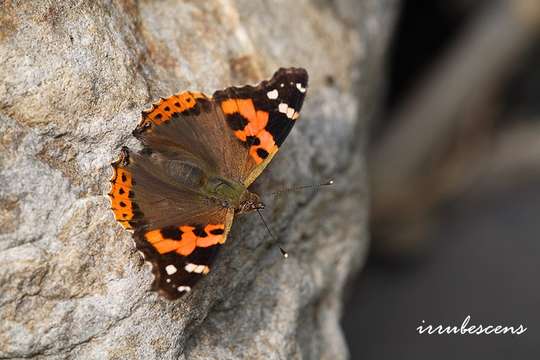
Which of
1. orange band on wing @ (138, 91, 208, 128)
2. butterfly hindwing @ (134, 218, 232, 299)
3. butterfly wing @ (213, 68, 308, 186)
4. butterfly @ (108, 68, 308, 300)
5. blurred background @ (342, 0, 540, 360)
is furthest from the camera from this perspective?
blurred background @ (342, 0, 540, 360)

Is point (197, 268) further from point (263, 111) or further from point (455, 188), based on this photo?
point (455, 188)

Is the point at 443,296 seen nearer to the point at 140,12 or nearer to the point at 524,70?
the point at 524,70

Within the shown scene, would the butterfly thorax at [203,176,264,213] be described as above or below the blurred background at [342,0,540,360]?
below

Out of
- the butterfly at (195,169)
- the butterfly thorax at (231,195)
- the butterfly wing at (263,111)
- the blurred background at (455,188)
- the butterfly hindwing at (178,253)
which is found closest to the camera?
the butterfly hindwing at (178,253)

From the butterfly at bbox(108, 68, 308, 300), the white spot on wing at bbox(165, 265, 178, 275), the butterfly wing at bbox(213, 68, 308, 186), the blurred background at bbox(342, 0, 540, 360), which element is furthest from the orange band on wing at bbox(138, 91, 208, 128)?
Answer: the blurred background at bbox(342, 0, 540, 360)

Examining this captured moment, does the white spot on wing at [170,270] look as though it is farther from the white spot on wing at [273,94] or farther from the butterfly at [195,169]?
the white spot on wing at [273,94]

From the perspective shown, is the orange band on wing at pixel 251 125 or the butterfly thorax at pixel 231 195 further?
the orange band on wing at pixel 251 125

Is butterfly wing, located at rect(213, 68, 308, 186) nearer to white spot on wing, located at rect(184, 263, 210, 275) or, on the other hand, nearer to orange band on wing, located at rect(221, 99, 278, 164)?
orange band on wing, located at rect(221, 99, 278, 164)

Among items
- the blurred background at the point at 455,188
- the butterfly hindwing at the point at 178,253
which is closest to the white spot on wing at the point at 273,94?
the butterfly hindwing at the point at 178,253
